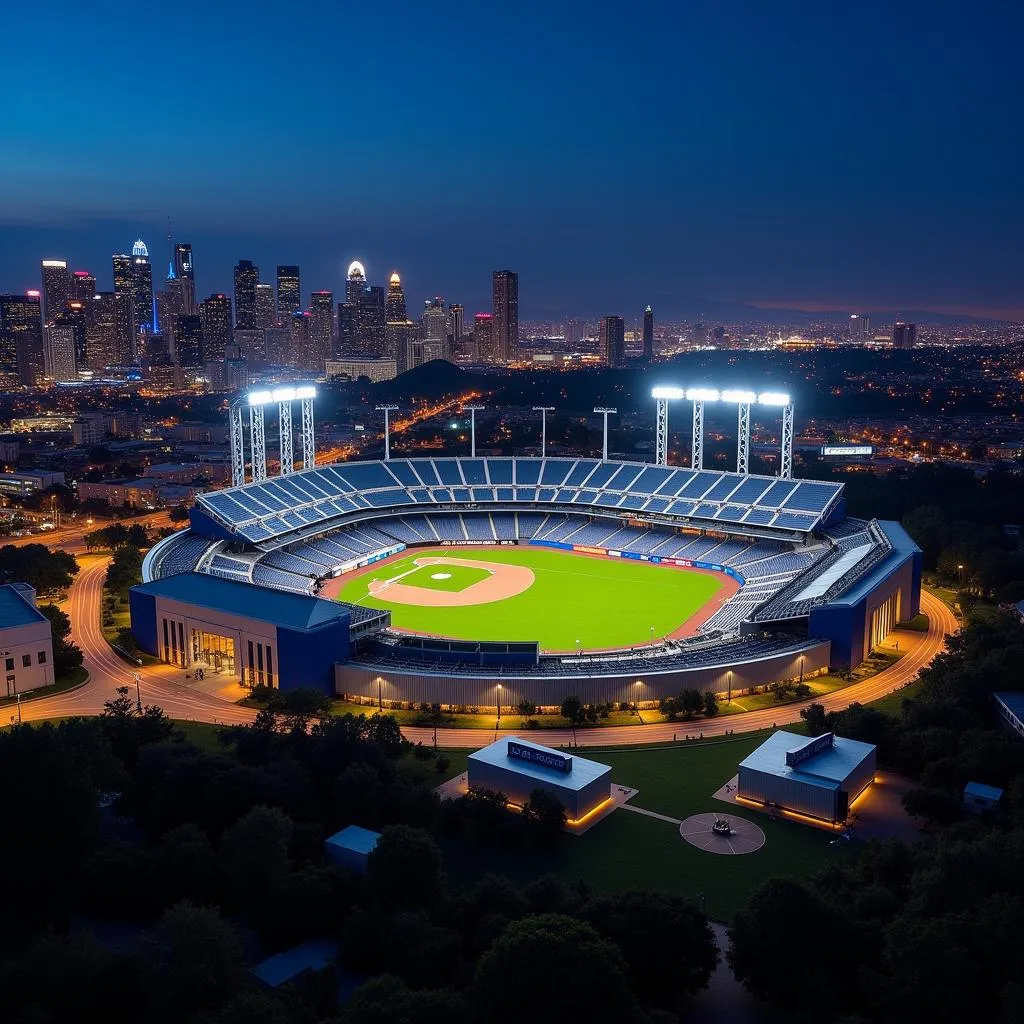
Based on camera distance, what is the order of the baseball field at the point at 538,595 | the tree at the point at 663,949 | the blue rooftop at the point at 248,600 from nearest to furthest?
the tree at the point at 663,949 < the blue rooftop at the point at 248,600 < the baseball field at the point at 538,595

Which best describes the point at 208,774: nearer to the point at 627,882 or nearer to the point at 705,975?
the point at 627,882

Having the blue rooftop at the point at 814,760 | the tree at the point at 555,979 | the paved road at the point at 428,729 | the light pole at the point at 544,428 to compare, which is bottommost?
the paved road at the point at 428,729

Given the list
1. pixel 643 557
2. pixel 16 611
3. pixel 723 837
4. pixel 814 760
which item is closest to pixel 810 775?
pixel 814 760

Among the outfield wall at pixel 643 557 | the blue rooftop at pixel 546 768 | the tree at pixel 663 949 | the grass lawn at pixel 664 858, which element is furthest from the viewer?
the outfield wall at pixel 643 557

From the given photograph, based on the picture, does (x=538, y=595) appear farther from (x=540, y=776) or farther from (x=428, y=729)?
(x=540, y=776)

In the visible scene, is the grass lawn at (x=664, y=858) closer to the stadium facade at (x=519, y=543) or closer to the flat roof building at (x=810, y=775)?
the flat roof building at (x=810, y=775)

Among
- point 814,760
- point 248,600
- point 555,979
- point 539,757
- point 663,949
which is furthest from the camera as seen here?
point 248,600

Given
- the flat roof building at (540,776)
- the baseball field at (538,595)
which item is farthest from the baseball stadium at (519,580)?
the flat roof building at (540,776)

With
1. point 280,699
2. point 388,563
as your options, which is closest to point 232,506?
point 388,563
